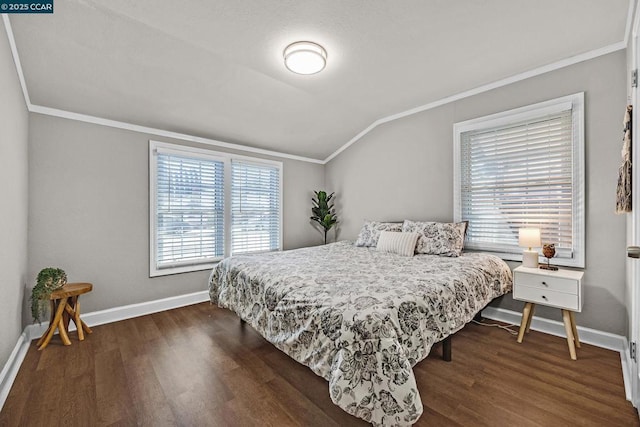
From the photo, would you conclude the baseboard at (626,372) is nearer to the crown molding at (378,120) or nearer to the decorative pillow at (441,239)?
the decorative pillow at (441,239)

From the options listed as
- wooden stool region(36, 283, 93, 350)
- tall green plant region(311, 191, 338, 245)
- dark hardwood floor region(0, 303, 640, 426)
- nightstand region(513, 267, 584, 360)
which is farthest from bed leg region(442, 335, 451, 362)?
wooden stool region(36, 283, 93, 350)

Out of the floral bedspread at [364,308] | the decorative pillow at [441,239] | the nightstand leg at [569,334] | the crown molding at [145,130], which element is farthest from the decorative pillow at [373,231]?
the crown molding at [145,130]

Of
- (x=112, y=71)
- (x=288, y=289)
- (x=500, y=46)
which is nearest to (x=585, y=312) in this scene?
(x=500, y=46)

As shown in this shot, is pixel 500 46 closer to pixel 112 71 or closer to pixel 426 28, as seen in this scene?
pixel 426 28

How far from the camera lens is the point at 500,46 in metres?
2.36

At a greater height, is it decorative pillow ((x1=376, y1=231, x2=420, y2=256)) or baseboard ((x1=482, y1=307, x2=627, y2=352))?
decorative pillow ((x1=376, y1=231, x2=420, y2=256))

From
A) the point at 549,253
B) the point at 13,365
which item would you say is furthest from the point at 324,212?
the point at 13,365

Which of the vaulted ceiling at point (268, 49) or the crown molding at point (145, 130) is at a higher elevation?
the vaulted ceiling at point (268, 49)

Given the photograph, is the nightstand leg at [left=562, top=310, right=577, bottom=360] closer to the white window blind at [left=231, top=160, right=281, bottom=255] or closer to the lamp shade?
the lamp shade

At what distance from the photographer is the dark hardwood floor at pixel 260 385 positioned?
1527 millimetres

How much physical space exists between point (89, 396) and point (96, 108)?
2.60 meters

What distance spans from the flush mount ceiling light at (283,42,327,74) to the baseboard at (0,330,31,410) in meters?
3.01

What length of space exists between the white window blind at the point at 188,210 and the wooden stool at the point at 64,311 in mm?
858

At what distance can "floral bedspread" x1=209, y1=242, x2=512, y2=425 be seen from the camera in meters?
1.24
